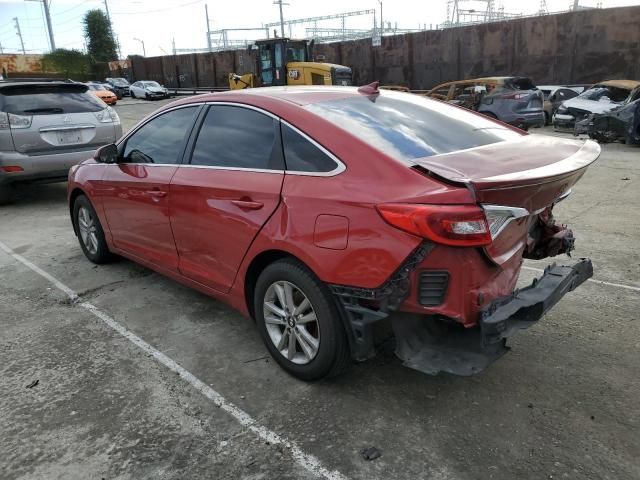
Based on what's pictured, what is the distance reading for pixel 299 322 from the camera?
300 cm

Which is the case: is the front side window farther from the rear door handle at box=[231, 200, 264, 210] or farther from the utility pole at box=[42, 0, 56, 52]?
the utility pole at box=[42, 0, 56, 52]

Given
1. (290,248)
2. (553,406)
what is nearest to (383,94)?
(290,248)

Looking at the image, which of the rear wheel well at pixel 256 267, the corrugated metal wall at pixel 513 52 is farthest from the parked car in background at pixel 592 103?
the rear wheel well at pixel 256 267

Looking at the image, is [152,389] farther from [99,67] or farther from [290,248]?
[99,67]

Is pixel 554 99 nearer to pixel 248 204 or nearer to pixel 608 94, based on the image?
pixel 608 94

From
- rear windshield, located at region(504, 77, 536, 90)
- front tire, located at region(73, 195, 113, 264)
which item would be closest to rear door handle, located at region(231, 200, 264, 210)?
front tire, located at region(73, 195, 113, 264)

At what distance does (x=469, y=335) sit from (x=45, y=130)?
6.80 meters

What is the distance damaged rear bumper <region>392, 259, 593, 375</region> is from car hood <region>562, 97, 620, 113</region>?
1334 centimetres

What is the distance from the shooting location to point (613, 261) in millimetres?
4871

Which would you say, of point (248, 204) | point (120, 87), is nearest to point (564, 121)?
point (248, 204)

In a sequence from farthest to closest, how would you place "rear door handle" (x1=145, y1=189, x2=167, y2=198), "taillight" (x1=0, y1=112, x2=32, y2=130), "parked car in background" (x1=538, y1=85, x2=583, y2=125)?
"parked car in background" (x1=538, y1=85, x2=583, y2=125)
"taillight" (x1=0, y1=112, x2=32, y2=130)
"rear door handle" (x1=145, y1=189, x2=167, y2=198)

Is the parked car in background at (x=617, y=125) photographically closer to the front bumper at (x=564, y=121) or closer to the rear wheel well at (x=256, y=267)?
the front bumper at (x=564, y=121)

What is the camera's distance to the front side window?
151 inches

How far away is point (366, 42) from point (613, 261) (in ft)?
84.8
